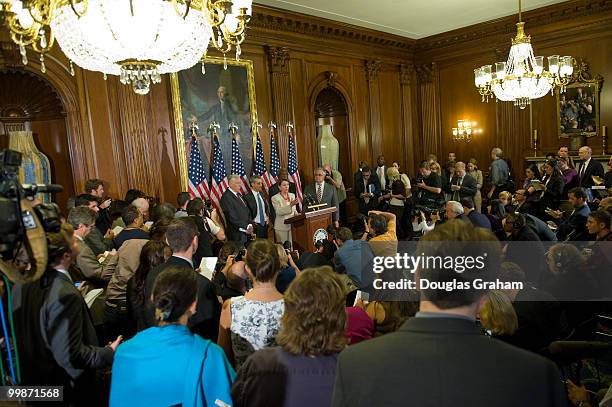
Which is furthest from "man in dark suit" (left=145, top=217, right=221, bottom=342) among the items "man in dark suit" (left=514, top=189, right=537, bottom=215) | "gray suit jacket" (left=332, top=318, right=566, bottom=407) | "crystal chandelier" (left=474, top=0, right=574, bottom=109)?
"man in dark suit" (left=514, top=189, right=537, bottom=215)

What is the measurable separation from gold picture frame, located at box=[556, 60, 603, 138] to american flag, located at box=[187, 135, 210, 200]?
309 inches

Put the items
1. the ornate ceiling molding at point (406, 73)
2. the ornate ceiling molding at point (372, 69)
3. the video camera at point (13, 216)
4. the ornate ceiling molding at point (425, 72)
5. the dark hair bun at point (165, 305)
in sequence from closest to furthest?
the video camera at point (13, 216), the dark hair bun at point (165, 305), the ornate ceiling molding at point (372, 69), the ornate ceiling molding at point (406, 73), the ornate ceiling molding at point (425, 72)

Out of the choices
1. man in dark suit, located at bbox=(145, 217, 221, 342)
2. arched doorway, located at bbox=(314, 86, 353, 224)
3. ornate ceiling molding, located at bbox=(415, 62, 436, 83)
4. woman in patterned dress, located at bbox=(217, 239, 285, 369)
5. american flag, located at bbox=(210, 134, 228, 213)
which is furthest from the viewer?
ornate ceiling molding, located at bbox=(415, 62, 436, 83)

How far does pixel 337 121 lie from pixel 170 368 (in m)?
9.19

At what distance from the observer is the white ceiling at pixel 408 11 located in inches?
326

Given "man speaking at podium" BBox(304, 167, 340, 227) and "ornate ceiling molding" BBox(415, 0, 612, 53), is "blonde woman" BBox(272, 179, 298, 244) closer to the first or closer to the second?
"man speaking at podium" BBox(304, 167, 340, 227)

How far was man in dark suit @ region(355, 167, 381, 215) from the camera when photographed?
8.77m

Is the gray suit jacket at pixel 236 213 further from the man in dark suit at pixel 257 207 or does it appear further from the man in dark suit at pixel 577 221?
the man in dark suit at pixel 577 221

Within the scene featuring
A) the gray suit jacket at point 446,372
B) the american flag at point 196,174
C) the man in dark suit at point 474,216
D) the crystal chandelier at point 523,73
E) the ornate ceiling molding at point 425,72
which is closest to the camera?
the gray suit jacket at point 446,372

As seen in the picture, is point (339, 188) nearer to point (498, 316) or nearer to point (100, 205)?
point (100, 205)

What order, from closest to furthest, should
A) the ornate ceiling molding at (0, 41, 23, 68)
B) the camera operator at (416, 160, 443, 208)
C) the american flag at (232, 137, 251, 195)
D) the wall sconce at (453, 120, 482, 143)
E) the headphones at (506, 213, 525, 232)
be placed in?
1. the headphones at (506, 213, 525, 232)
2. the ornate ceiling molding at (0, 41, 23, 68)
3. the american flag at (232, 137, 251, 195)
4. the camera operator at (416, 160, 443, 208)
5. the wall sconce at (453, 120, 482, 143)

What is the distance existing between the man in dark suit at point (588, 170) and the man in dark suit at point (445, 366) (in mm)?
7416

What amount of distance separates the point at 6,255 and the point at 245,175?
6.72m

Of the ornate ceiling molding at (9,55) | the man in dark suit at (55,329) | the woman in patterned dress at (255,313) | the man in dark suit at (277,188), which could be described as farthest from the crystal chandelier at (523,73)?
the ornate ceiling molding at (9,55)
